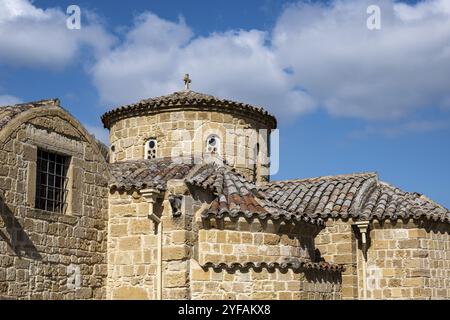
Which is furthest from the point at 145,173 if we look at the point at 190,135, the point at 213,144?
the point at 213,144

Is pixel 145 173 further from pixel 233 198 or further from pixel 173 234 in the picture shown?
pixel 233 198

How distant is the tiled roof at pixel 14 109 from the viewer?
12277mm

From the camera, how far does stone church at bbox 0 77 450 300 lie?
12461mm

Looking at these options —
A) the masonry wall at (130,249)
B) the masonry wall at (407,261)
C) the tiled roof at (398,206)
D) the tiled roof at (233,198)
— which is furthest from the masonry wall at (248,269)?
the tiled roof at (398,206)

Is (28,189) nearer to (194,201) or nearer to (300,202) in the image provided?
(194,201)

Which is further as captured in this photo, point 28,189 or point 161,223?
point 161,223

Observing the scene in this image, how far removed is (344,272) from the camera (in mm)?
16234

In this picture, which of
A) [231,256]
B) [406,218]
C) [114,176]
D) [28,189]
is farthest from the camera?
[406,218]

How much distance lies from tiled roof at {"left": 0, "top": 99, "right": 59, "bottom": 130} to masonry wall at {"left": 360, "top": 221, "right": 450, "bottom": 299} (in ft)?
26.4

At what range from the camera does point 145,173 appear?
1497cm

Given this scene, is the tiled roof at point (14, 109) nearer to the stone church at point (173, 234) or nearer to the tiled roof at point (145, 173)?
the stone church at point (173, 234)

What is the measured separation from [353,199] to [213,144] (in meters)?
4.37

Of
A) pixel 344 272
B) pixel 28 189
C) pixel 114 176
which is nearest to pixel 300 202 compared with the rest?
pixel 344 272
